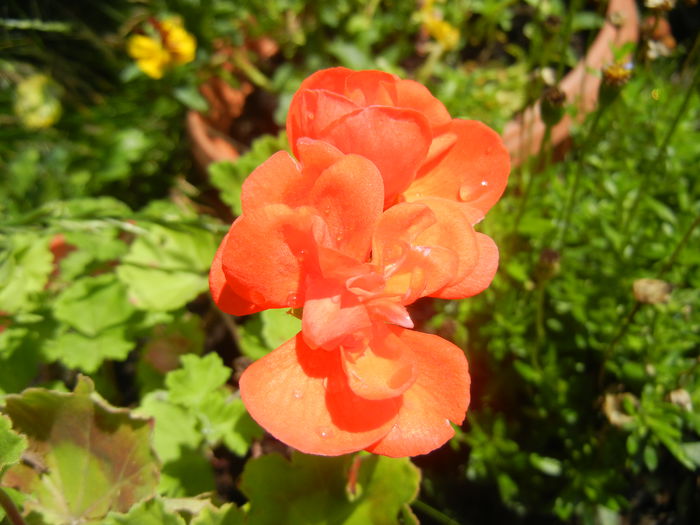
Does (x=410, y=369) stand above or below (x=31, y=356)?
above

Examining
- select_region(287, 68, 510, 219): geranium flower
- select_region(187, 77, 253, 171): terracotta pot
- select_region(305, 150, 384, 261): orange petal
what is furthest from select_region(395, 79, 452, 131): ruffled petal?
select_region(187, 77, 253, 171): terracotta pot

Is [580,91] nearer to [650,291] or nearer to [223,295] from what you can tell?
[650,291]

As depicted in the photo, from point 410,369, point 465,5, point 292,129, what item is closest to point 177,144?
point 465,5

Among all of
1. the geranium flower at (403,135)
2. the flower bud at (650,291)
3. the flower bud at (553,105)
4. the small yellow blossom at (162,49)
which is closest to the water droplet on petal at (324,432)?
the geranium flower at (403,135)

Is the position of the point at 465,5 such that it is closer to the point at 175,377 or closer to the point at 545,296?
the point at 545,296

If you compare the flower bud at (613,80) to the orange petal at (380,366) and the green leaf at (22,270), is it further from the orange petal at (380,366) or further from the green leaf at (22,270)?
the green leaf at (22,270)

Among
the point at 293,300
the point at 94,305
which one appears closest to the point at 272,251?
the point at 293,300
